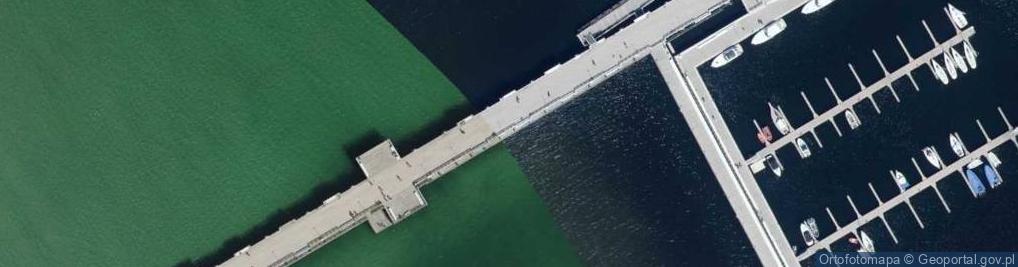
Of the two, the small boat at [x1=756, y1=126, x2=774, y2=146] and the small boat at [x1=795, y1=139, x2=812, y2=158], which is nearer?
the small boat at [x1=756, y1=126, x2=774, y2=146]

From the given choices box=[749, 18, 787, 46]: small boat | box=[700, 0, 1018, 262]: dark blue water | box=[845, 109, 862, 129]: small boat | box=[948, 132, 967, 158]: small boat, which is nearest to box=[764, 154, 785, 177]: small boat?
box=[700, 0, 1018, 262]: dark blue water

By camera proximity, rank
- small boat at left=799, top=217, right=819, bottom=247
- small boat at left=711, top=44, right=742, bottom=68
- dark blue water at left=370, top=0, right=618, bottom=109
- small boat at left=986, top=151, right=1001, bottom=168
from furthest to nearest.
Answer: small boat at left=986, top=151, right=1001, bottom=168 → small boat at left=799, top=217, right=819, bottom=247 → small boat at left=711, top=44, right=742, bottom=68 → dark blue water at left=370, top=0, right=618, bottom=109

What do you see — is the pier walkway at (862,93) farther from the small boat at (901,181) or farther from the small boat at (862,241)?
the small boat at (862,241)

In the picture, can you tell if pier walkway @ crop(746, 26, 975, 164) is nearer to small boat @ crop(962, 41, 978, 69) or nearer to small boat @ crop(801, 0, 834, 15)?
small boat @ crop(962, 41, 978, 69)

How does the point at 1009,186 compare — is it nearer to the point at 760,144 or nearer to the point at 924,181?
the point at 924,181

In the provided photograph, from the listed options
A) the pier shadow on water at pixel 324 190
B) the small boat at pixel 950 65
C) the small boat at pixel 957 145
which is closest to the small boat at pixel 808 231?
the small boat at pixel 957 145

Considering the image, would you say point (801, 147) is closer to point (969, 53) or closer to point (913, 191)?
point (913, 191)

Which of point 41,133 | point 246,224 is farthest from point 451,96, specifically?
point 41,133
